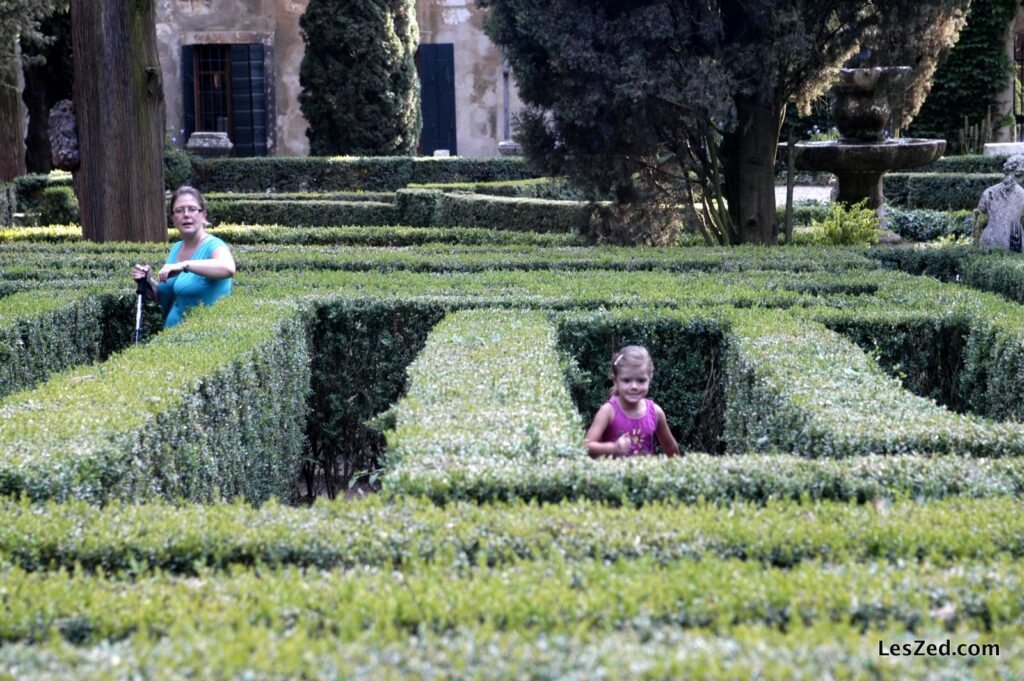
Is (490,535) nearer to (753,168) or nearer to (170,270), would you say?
(170,270)

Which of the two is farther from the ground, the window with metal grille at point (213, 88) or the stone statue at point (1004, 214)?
the window with metal grille at point (213, 88)

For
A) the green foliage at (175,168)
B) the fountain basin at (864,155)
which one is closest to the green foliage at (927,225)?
the fountain basin at (864,155)

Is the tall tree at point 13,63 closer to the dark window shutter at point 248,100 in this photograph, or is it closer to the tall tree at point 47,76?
the tall tree at point 47,76

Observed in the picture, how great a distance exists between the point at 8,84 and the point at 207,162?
3704mm

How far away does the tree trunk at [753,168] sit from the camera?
11.3m

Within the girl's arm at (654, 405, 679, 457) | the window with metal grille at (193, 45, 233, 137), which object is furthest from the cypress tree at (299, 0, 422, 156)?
the girl's arm at (654, 405, 679, 457)

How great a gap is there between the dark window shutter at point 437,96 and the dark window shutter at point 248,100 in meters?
3.49

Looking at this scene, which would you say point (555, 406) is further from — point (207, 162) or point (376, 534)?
point (207, 162)

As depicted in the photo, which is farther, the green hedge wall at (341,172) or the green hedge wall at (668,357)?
the green hedge wall at (341,172)

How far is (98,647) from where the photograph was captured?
260 centimetres

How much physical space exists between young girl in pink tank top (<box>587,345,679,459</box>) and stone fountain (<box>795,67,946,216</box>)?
29.4 ft

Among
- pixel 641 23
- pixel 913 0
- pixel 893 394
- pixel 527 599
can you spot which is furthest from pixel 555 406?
pixel 913 0

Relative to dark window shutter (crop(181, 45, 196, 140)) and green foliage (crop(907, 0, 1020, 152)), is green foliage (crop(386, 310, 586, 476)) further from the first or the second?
dark window shutter (crop(181, 45, 196, 140))

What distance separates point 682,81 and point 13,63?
12.0 metres
